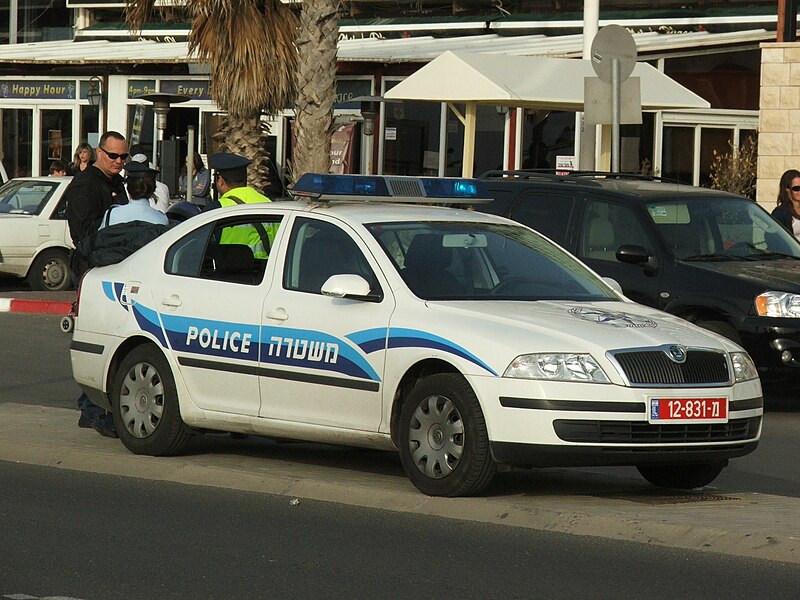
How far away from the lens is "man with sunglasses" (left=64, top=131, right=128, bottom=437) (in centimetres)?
1072

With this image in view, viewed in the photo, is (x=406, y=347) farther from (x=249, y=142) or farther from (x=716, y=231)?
(x=249, y=142)

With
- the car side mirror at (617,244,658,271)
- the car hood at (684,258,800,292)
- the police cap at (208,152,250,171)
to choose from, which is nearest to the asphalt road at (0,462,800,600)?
the police cap at (208,152,250,171)

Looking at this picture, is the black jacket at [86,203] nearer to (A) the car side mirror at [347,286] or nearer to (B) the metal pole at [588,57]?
(A) the car side mirror at [347,286]

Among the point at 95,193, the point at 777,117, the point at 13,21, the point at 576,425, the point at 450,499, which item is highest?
the point at 13,21

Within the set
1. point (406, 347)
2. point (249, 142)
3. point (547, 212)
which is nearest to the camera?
point (406, 347)

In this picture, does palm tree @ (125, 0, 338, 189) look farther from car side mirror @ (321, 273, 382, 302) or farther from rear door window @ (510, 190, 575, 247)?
car side mirror @ (321, 273, 382, 302)

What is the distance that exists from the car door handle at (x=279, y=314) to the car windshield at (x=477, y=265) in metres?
0.63

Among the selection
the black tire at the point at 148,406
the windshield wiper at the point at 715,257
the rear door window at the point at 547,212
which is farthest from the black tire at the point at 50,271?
the black tire at the point at 148,406

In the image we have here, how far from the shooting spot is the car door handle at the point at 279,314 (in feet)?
27.8

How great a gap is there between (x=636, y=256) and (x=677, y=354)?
4677 millimetres

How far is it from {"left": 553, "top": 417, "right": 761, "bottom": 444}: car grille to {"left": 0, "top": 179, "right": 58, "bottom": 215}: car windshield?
14.9 m

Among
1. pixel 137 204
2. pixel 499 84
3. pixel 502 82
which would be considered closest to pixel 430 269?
pixel 137 204

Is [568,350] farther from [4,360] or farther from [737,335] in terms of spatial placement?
[4,360]

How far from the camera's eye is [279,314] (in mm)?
8492
